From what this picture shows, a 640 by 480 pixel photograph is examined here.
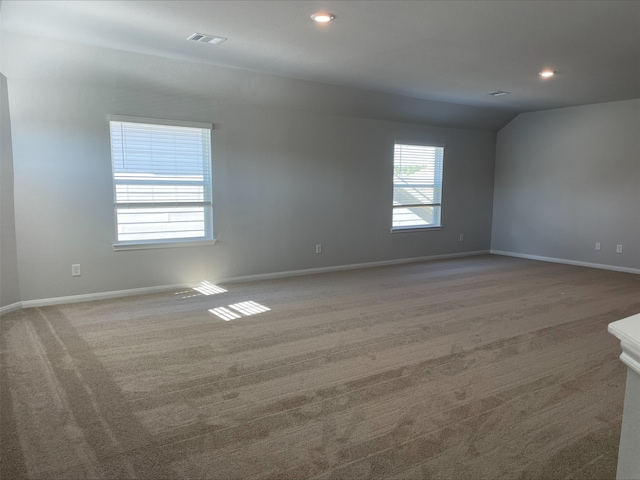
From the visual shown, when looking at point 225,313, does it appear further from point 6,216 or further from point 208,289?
point 6,216

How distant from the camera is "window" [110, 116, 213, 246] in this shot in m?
4.86

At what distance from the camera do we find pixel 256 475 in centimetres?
195

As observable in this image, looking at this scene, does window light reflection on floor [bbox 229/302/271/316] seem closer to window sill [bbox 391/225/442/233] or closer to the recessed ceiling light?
the recessed ceiling light

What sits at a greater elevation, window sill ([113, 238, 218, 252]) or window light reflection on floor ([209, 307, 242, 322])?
window sill ([113, 238, 218, 252])

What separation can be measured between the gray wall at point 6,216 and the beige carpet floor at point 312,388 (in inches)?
12.4

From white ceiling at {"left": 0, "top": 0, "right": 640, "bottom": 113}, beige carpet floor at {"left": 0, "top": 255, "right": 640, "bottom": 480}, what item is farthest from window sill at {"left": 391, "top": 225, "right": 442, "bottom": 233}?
white ceiling at {"left": 0, "top": 0, "right": 640, "bottom": 113}

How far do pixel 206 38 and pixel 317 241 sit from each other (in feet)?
10.8

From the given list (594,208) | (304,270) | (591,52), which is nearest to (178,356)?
(304,270)

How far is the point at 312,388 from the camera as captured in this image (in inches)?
109

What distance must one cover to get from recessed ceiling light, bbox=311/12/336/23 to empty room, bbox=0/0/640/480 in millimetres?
93

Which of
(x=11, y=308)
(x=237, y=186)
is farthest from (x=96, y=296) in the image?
(x=237, y=186)

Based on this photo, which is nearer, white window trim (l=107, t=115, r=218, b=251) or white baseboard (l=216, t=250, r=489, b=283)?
white window trim (l=107, t=115, r=218, b=251)

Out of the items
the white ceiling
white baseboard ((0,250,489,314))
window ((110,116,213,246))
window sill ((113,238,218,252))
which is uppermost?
the white ceiling

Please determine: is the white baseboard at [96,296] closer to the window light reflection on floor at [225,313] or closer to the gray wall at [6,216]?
the gray wall at [6,216]
